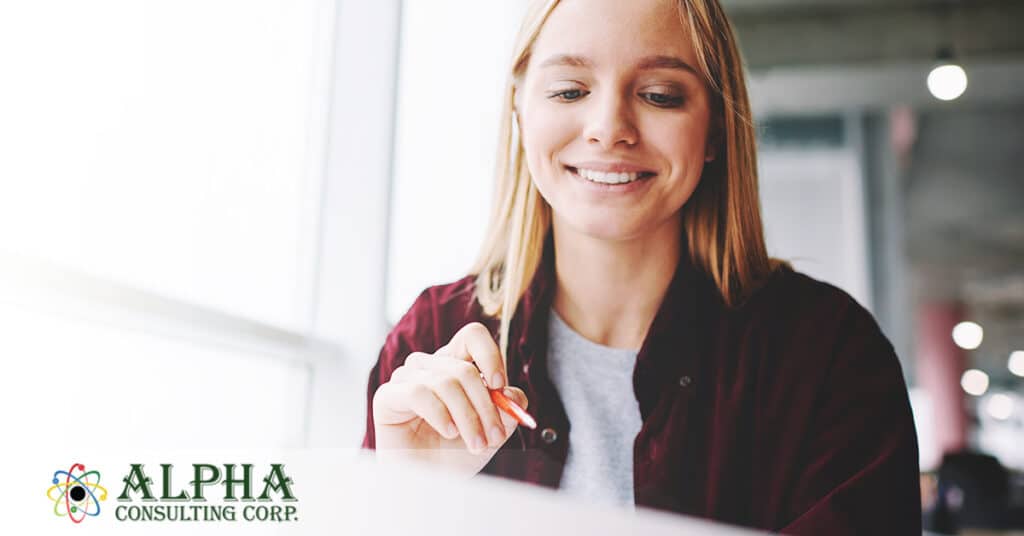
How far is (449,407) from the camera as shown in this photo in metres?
1.14

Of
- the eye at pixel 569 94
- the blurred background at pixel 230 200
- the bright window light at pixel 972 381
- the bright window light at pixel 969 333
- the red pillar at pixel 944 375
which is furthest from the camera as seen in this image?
the bright window light at pixel 972 381

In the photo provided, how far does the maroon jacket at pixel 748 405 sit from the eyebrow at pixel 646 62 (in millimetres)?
277

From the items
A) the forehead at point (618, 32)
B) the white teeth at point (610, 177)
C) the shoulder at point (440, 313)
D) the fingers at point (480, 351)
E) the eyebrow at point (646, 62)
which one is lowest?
the fingers at point (480, 351)

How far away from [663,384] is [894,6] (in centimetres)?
280

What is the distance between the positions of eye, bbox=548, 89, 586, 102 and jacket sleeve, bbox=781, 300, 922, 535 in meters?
0.53

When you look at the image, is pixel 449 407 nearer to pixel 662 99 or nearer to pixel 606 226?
pixel 606 226

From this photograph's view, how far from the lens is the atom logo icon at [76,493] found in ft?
3.64

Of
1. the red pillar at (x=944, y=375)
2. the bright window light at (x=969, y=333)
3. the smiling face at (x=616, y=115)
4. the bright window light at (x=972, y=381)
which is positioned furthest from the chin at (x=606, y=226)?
the bright window light at (x=972, y=381)

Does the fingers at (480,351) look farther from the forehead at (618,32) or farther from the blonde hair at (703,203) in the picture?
the forehead at (618,32)

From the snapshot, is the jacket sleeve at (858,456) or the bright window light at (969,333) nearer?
the jacket sleeve at (858,456)

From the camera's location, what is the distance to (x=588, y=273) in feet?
3.99

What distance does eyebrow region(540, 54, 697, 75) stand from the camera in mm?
1141

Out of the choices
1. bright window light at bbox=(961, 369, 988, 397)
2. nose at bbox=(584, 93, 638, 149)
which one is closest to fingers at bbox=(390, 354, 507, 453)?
nose at bbox=(584, 93, 638, 149)

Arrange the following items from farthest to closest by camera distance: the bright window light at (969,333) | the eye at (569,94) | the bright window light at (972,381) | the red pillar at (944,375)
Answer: the bright window light at (972,381)
the red pillar at (944,375)
the bright window light at (969,333)
the eye at (569,94)
